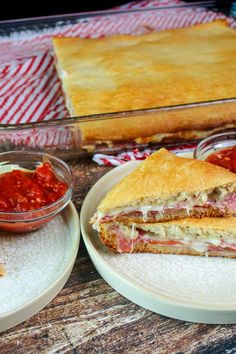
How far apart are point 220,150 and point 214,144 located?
11cm

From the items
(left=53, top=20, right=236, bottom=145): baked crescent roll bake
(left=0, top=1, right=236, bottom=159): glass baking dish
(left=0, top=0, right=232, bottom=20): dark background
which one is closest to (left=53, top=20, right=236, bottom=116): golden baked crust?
(left=53, top=20, right=236, bottom=145): baked crescent roll bake

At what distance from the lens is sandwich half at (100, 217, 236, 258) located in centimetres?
171

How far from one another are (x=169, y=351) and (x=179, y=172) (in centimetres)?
61

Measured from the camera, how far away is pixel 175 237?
1.74 m

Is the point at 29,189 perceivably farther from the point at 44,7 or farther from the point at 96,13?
the point at 44,7

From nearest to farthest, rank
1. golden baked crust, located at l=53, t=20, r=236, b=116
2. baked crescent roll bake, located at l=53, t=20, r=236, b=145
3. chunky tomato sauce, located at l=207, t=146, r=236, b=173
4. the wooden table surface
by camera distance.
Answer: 1. the wooden table surface
2. chunky tomato sauce, located at l=207, t=146, r=236, b=173
3. baked crescent roll bake, located at l=53, t=20, r=236, b=145
4. golden baked crust, located at l=53, t=20, r=236, b=116

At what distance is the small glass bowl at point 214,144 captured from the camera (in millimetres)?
2123

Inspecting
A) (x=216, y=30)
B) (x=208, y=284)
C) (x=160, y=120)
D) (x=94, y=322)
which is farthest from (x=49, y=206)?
(x=216, y=30)

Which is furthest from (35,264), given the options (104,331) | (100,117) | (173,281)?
(100,117)

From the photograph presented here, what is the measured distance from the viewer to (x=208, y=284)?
1.61 m

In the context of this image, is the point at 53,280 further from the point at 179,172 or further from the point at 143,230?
the point at 179,172

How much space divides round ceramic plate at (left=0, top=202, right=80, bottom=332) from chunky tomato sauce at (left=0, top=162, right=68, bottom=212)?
126mm

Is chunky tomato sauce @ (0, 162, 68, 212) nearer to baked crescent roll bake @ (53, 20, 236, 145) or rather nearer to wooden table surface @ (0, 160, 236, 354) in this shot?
wooden table surface @ (0, 160, 236, 354)

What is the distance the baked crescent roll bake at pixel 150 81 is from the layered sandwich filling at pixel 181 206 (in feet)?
1.96
